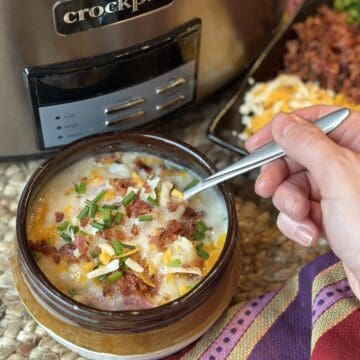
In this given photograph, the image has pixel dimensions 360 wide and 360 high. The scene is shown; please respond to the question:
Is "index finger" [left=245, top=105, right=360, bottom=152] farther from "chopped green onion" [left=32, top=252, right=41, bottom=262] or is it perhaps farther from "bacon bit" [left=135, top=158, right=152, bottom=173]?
"chopped green onion" [left=32, top=252, right=41, bottom=262]

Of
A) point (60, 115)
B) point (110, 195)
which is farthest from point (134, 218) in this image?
point (60, 115)

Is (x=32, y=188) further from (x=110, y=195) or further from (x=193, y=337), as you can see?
(x=193, y=337)

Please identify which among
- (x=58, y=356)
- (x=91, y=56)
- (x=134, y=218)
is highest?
(x=91, y=56)

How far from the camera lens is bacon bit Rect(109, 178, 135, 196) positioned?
789 mm

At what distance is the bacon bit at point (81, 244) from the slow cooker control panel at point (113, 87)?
0.50 ft

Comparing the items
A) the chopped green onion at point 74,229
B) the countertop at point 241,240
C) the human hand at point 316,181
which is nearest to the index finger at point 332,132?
the human hand at point 316,181

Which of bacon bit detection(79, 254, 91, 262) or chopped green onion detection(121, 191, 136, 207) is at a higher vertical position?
chopped green onion detection(121, 191, 136, 207)

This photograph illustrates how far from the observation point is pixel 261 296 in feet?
2.63

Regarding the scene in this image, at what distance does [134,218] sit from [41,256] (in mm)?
98

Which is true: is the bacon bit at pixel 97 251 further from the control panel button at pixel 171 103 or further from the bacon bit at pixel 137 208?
the control panel button at pixel 171 103

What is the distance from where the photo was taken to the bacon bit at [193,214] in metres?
0.78

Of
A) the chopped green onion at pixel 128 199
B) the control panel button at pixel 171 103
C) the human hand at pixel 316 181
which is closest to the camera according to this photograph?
the human hand at pixel 316 181

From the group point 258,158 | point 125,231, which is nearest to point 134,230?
point 125,231

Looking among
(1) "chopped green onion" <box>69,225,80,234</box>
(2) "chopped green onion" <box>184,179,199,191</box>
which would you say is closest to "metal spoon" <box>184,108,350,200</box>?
(2) "chopped green onion" <box>184,179,199,191</box>
